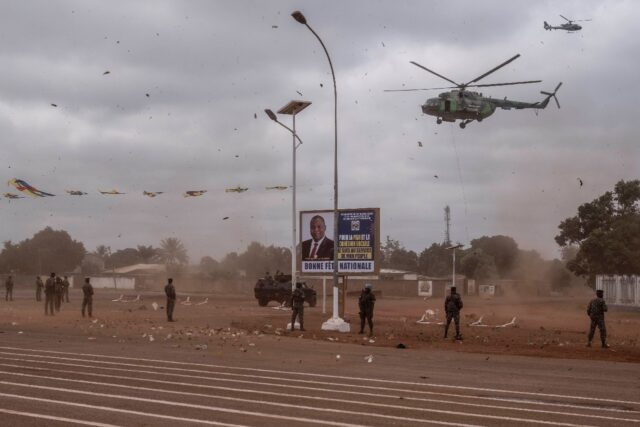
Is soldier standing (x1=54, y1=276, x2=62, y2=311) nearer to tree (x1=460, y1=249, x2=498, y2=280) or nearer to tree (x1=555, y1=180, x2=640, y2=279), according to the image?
tree (x1=555, y1=180, x2=640, y2=279)

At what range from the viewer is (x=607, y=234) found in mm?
63594

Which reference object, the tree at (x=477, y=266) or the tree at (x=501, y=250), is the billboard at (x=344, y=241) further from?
the tree at (x=501, y=250)

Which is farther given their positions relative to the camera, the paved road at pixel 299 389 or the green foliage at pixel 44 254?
the green foliage at pixel 44 254

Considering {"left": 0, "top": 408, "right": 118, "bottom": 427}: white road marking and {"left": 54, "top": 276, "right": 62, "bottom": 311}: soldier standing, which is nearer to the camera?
{"left": 0, "top": 408, "right": 118, "bottom": 427}: white road marking

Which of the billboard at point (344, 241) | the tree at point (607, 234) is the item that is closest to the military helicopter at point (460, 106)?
the billboard at point (344, 241)

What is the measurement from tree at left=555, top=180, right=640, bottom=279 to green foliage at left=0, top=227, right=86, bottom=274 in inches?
3413

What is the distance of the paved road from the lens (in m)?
10.3

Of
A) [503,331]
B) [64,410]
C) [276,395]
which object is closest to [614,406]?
[276,395]

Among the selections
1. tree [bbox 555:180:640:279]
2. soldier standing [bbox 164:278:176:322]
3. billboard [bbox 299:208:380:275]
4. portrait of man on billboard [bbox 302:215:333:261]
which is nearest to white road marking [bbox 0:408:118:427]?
soldier standing [bbox 164:278:176:322]

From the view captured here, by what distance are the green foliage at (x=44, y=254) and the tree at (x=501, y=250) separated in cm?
6887

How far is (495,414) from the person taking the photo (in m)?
11.0

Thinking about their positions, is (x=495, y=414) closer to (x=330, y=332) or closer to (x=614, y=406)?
(x=614, y=406)

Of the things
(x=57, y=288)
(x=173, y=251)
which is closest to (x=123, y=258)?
(x=173, y=251)

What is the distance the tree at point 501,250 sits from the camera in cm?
12756
